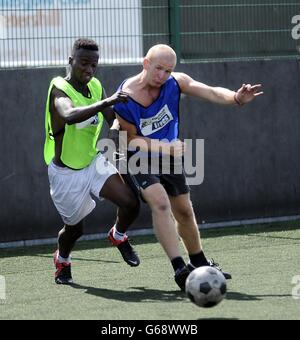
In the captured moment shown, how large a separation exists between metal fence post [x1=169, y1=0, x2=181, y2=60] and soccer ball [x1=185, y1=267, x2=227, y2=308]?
556 centimetres

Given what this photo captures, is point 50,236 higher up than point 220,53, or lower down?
lower down

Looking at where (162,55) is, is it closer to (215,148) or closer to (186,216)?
(186,216)

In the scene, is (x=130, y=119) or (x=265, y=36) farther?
(x=265, y=36)

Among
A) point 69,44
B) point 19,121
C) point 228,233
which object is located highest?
point 69,44

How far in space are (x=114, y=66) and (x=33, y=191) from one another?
1709mm

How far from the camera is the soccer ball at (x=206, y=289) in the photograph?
7430mm

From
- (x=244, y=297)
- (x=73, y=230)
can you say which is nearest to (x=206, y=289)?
(x=244, y=297)

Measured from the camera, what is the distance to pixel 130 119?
8.57 m

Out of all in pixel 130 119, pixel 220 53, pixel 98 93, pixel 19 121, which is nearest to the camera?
pixel 130 119

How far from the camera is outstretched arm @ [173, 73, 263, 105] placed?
8344mm

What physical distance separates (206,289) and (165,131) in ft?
5.51

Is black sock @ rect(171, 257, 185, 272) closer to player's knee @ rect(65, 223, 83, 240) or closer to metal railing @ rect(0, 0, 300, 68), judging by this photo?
player's knee @ rect(65, 223, 83, 240)
